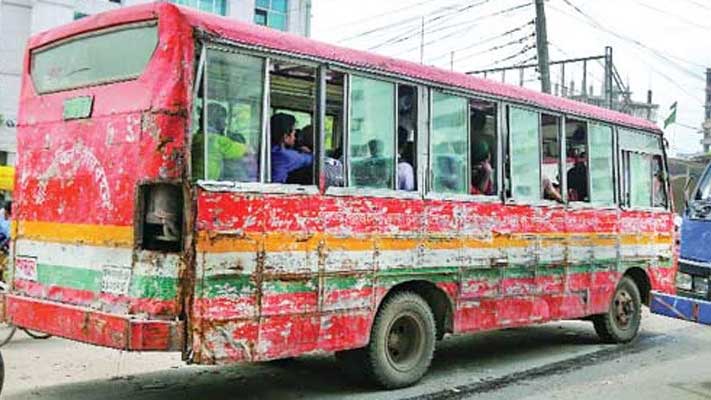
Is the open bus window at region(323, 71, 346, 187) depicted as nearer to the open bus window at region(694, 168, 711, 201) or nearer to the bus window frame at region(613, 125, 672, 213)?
the bus window frame at region(613, 125, 672, 213)

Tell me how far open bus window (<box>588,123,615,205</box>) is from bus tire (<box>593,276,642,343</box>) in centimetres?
122

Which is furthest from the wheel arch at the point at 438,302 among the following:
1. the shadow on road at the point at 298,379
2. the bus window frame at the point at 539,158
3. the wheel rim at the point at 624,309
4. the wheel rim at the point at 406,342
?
the wheel rim at the point at 624,309

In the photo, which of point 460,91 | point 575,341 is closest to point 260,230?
point 460,91

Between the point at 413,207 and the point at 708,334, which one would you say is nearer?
the point at 413,207

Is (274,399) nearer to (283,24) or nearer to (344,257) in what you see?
(344,257)

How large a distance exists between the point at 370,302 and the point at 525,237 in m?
2.47

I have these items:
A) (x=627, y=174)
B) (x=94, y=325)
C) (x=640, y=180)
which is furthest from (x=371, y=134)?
(x=640, y=180)

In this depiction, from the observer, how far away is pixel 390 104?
7.16m

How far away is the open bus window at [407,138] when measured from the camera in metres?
7.26

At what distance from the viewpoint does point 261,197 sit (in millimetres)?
5953

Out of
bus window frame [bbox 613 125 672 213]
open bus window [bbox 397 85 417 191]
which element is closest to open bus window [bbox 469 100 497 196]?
open bus window [bbox 397 85 417 191]

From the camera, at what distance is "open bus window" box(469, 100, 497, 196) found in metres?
8.05

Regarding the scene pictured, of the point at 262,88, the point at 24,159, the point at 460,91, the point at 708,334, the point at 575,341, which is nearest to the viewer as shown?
the point at 262,88

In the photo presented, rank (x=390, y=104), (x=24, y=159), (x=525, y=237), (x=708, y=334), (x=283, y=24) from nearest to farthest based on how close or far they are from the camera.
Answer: (x=24, y=159) < (x=390, y=104) < (x=525, y=237) < (x=708, y=334) < (x=283, y=24)
